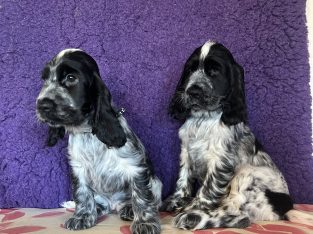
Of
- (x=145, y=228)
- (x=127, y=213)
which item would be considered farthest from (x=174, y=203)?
(x=145, y=228)

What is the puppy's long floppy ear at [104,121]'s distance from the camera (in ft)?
9.57

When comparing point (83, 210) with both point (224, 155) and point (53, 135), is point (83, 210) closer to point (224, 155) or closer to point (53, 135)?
point (53, 135)

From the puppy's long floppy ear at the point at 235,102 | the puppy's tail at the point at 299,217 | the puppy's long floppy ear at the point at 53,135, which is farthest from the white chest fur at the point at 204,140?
the puppy's long floppy ear at the point at 53,135

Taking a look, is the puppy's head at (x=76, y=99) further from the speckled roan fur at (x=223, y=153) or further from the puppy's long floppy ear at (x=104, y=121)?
the speckled roan fur at (x=223, y=153)

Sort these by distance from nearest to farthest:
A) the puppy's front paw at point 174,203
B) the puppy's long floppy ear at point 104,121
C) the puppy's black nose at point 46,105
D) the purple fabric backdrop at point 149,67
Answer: the puppy's black nose at point 46,105
the puppy's long floppy ear at point 104,121
the puppy's front paw at point 174,203
the purple fabric backdrop at point 149,67

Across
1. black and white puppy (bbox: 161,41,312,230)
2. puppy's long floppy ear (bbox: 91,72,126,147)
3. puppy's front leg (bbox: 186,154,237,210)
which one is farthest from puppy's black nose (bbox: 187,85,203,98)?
puppy's long floppy ear (bbox: 91,72,126,147)

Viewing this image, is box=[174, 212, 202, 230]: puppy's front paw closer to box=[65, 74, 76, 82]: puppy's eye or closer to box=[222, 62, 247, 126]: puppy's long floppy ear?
box=[222, 62, 247, 126]: puppy's long floppy ear

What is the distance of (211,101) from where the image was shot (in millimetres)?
3156

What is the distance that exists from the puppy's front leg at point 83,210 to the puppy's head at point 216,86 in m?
0.95

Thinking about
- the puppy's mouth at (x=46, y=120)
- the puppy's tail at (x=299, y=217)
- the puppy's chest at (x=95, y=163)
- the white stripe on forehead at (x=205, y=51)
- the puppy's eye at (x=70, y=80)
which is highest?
the white stripe on forehead at (x=205, y=51)

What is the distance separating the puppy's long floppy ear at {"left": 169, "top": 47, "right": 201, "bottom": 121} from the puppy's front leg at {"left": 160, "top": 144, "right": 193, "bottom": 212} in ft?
0.85

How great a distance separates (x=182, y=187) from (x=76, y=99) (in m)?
1.17

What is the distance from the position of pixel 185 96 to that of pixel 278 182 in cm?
93

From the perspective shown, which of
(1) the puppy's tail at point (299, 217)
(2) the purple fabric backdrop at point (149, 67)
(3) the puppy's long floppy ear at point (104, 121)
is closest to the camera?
(3) the puppy's long floppy ear at point (104, 121)
